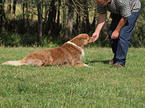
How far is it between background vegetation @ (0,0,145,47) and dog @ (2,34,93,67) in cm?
588

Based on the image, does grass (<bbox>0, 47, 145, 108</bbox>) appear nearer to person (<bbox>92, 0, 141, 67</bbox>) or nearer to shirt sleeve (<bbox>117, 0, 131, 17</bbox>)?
person (<bbox>92, 0, 141, 67</bbox>)

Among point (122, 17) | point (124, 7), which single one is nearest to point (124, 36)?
point (122, 17)

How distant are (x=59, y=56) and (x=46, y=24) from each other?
11.0 meters

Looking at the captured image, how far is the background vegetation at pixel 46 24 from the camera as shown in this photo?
40.5 ft

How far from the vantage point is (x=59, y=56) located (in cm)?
562

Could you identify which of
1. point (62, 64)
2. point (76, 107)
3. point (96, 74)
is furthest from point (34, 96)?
point (62, 64)

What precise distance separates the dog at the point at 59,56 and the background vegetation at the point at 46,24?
5.88 m

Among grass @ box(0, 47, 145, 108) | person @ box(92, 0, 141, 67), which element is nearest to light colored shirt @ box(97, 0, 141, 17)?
person @ box(92, 0, 141, 67)

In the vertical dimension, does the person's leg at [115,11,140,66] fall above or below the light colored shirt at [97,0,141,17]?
below

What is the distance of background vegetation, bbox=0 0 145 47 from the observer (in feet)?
40.5

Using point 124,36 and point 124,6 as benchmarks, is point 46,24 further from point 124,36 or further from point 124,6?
point 124,6

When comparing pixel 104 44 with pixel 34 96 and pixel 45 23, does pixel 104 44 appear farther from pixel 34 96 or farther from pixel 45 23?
pixel 34 96

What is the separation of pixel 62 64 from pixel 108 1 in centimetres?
208

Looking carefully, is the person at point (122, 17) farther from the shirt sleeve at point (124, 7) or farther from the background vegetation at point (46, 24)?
the background vegetation at point (46, 24)
